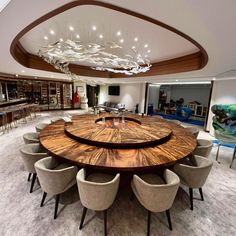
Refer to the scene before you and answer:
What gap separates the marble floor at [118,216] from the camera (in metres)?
1.82

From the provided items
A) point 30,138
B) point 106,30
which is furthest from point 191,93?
point 30,138

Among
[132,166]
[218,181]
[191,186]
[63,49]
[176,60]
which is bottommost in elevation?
[218,181]

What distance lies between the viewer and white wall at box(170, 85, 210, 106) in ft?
36.9

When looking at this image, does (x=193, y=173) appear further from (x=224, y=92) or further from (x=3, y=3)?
(x=224, y=92)

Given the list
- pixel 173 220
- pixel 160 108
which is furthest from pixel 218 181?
pixel 160 108

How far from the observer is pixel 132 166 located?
1.87m

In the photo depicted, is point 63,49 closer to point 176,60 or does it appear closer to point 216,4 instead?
point 216,4

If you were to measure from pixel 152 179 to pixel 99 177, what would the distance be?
78cm

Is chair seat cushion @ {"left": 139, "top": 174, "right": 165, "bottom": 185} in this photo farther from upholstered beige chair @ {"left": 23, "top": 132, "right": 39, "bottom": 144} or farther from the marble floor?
upholstered beige chair @ {"left": 23, "top": 132, "right": 39, "bottom": 144}

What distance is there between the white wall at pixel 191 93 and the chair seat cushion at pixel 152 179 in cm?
1136

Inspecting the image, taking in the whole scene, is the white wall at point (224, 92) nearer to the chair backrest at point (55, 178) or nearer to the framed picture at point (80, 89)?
the chair backrest at point (55, 178)

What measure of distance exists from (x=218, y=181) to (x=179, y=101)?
1065 cm

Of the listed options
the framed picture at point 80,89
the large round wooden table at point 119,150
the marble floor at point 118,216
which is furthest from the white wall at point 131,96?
the marble floor at point 118,216

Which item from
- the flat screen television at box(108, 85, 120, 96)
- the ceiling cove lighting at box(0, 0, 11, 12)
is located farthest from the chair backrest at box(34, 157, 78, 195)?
the flat screen television at box(108, 85, 120, 96)
